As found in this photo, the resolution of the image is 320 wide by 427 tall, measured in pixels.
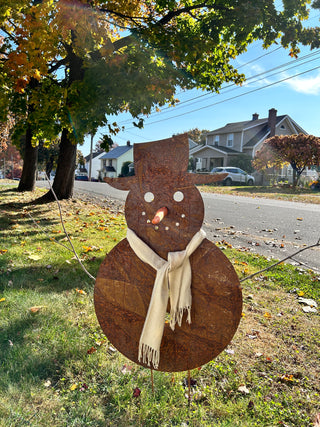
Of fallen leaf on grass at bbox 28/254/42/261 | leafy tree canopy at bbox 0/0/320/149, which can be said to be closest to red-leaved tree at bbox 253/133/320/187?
leafy tree canopy at bbox 0/0/320/149

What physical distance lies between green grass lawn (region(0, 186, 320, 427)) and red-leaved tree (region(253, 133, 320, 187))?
65.1 feet

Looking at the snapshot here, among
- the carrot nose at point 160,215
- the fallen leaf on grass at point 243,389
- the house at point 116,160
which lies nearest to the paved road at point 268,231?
the fallen leaf on grass at point 243,389

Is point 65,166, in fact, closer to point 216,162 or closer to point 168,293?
point 168,293

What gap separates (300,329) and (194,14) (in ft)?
26.5

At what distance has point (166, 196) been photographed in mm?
1666

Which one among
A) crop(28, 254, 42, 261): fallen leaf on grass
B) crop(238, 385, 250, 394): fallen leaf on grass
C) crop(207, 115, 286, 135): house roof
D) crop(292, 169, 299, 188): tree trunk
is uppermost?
crop(207, 115, 286, 135): house roof

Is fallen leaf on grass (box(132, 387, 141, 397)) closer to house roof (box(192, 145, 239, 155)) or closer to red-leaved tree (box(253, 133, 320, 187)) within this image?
red-leaved tree (box(253, 133, 320, 187))

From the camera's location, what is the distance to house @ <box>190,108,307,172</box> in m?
32.2

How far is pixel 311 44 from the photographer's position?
690cm

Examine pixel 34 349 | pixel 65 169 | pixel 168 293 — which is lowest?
pixel 34 349

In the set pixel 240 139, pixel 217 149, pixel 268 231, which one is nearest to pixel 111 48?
pixel 268 231

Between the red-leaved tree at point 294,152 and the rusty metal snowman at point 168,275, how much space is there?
21.9 metres

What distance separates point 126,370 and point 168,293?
0.92 meters

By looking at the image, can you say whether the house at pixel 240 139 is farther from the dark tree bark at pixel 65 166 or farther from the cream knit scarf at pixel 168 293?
the cream knit scarf at pixel 168 293
